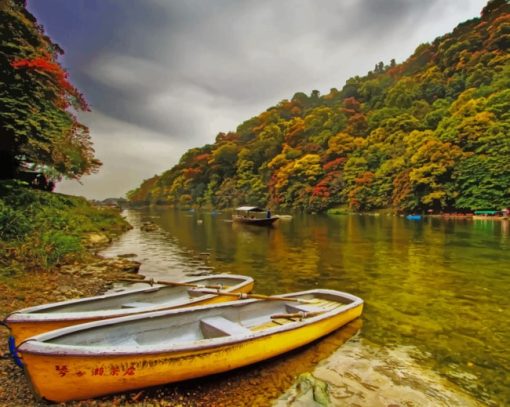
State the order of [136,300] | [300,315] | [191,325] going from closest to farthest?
1. [191,325]
2. [300,315]
3. [136,300]

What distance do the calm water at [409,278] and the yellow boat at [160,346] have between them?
1.33 metres

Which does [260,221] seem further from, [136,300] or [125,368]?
[125,368]

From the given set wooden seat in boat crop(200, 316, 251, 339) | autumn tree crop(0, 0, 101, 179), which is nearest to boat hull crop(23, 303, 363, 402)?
wooden seat in boat crop(200, 316, 251, 339)

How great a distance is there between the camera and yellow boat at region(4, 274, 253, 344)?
19.2 ft

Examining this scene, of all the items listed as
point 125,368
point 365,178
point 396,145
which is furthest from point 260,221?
point 125,368

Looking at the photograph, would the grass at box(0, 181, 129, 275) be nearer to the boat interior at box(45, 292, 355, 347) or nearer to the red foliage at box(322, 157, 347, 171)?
the boat interior at box(45, 292, 355, 347)

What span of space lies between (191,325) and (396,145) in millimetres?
61748

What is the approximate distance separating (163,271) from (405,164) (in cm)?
5045

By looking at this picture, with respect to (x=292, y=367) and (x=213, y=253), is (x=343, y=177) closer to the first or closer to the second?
(x=213, y=253)

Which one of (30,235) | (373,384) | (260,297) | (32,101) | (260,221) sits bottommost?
(373,384)

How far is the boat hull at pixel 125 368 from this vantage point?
4.48 metres

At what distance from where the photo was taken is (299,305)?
8414 millimetres

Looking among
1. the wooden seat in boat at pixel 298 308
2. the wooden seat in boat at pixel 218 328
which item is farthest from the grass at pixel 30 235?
the wooden seat in boat at pixel 298 308

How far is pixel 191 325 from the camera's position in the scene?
6.75 metres
